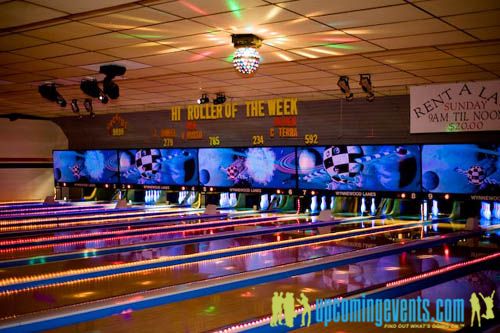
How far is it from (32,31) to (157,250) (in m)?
3.37

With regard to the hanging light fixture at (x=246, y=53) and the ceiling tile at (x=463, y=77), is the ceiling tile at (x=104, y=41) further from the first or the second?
the ceiling tile at (x=463, y=77)

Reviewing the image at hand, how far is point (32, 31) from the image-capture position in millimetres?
5812

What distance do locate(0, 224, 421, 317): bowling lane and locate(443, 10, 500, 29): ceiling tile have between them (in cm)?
325

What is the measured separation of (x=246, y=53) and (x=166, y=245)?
327 centimetres

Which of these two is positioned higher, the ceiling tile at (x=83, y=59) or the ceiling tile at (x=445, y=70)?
the ceiling tile at (x=83, y=59)

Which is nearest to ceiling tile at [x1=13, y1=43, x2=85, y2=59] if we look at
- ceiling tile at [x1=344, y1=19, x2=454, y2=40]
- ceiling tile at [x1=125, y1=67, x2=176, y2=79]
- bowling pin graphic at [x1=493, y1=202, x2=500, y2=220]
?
ceiling tile at [x1=125, y1=67, x2=176, y2=79]

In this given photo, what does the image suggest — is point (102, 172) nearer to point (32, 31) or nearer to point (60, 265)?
point (60, 265)

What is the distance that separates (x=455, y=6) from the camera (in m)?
4.92

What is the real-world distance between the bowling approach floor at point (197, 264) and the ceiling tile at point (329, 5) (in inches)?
99.6

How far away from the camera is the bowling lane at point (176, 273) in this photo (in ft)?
17.4

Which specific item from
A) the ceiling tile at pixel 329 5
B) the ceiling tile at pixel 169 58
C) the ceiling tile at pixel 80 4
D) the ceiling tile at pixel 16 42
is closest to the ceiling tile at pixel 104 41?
the ceiling tile at pixel 16 42

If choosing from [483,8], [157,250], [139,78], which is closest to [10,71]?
[139,78]

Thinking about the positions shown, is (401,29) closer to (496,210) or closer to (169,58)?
(169,58)

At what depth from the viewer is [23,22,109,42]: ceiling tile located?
560cm
